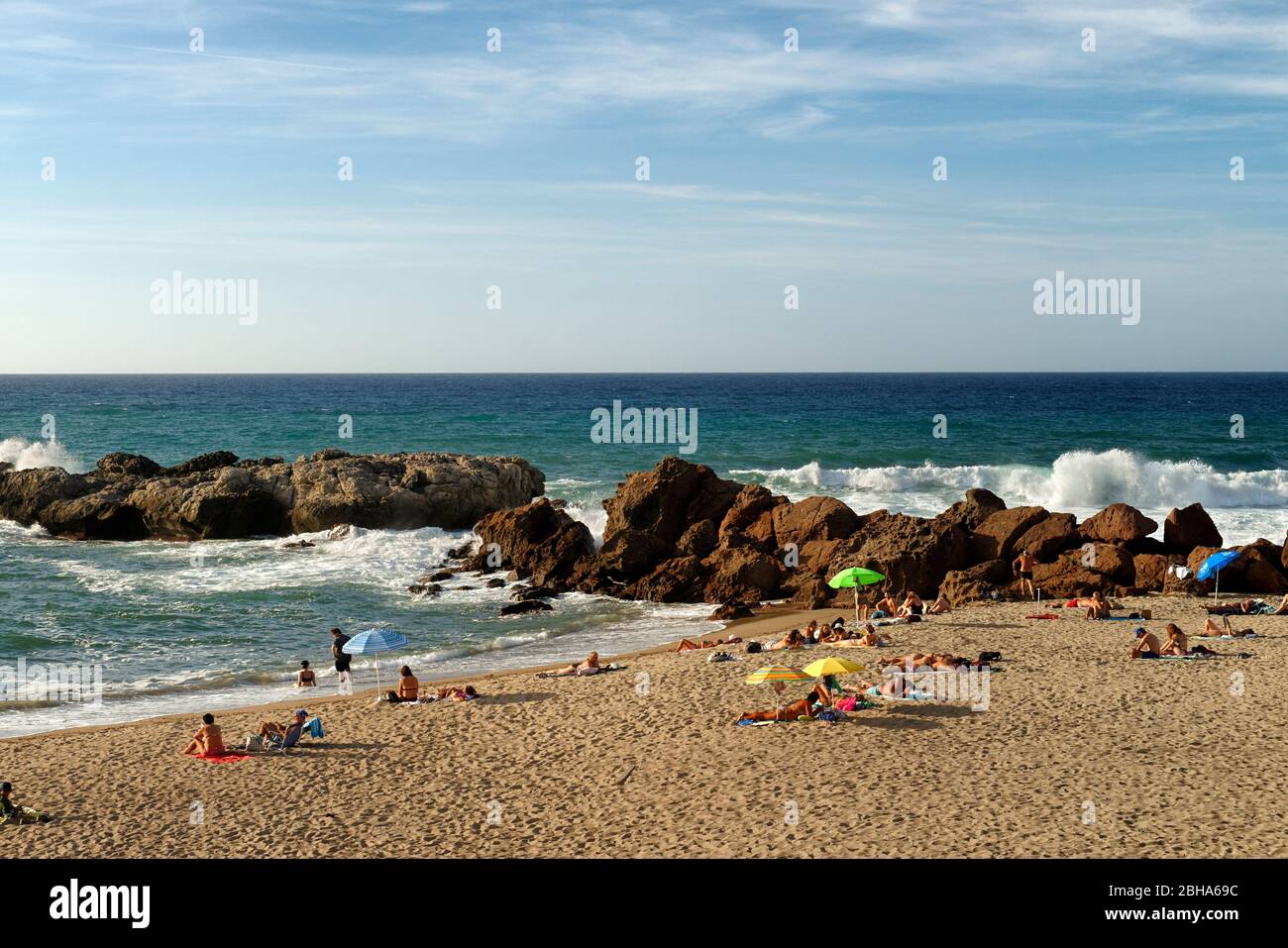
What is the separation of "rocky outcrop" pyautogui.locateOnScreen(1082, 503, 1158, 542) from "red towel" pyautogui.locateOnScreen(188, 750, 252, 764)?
2048 cm

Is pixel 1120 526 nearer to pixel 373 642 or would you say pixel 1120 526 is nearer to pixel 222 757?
pixel 373 642

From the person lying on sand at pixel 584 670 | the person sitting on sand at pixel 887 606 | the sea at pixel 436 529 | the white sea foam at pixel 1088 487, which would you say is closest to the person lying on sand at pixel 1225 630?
the person sitting on sand at pixel 887 606

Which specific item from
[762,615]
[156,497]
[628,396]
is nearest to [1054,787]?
[762,615]

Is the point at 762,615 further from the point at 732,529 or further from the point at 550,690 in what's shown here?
the point at 550,690

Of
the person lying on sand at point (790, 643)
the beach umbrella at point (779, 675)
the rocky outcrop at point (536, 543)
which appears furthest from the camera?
the rocky outcrop at point (536, 543)

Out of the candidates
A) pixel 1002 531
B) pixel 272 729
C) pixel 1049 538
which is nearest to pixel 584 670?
pixel 272 729

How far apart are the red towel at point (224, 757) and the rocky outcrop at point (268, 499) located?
68.3 ft

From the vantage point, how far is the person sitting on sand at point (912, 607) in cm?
2209

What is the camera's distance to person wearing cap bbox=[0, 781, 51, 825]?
12148mm

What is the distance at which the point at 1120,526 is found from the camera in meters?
26.2

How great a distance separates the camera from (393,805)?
1259 centimetres

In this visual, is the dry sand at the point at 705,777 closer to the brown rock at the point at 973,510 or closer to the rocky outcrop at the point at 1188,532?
the rocky outcrop at the point at 1188,532

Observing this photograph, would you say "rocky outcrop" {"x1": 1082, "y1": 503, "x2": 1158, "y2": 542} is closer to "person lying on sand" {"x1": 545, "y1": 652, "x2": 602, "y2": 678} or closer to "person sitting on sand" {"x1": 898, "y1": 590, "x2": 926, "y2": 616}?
"person sitting on sand" {"x1": 898, "y1": 590, "x2": 926, "y2": 616}

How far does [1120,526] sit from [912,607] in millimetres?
7313
